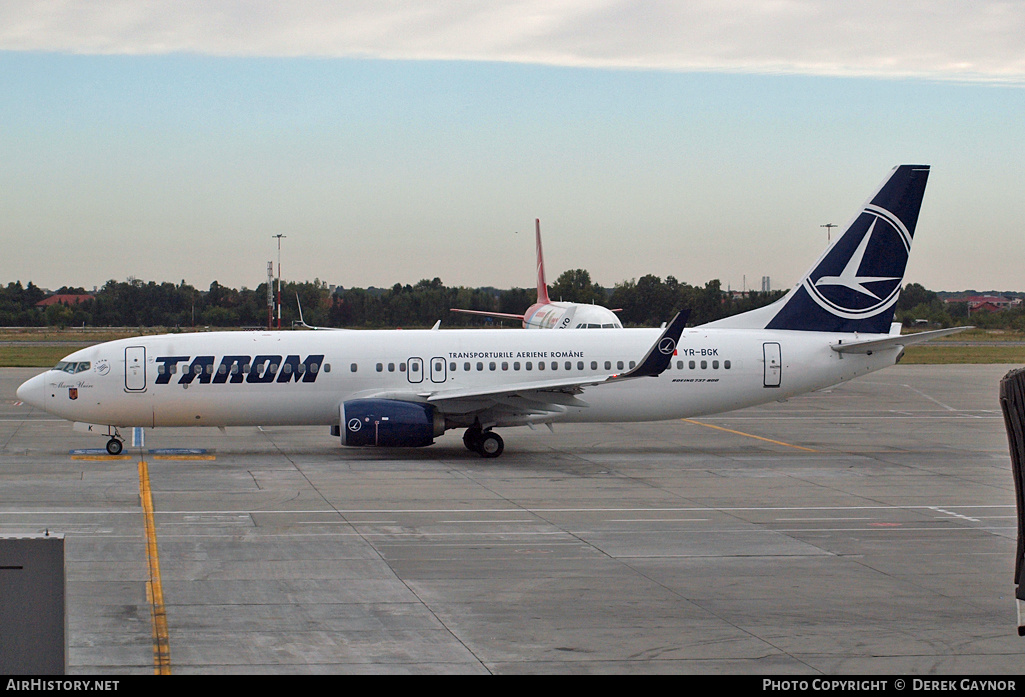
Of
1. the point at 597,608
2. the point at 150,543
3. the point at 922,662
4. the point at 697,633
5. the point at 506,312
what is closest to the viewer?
the point at 922,662

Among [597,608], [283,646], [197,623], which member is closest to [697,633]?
[597,608]

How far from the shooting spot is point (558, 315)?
63.8 metres

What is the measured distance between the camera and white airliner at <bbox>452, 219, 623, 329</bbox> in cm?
5625

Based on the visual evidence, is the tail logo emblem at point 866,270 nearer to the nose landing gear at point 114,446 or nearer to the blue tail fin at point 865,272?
the blue tail fin at point 865,272

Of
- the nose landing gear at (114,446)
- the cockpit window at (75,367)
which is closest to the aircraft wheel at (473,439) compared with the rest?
the nose landing gear at (114,446)

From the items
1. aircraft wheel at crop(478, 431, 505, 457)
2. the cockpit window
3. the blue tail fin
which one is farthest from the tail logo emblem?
A: the cockpit window

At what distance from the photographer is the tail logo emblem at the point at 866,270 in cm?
3219

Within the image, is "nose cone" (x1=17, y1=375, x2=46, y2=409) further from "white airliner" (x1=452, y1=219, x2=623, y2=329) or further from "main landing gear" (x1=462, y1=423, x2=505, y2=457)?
"white airliner" (x1=452, y1=219, x2=623, y2=329)

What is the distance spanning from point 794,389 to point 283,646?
22380 mm

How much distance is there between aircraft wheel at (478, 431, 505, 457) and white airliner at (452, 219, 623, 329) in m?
25.9

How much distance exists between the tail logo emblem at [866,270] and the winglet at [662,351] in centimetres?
663

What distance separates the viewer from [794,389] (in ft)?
103

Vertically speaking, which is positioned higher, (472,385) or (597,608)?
(472,385)
